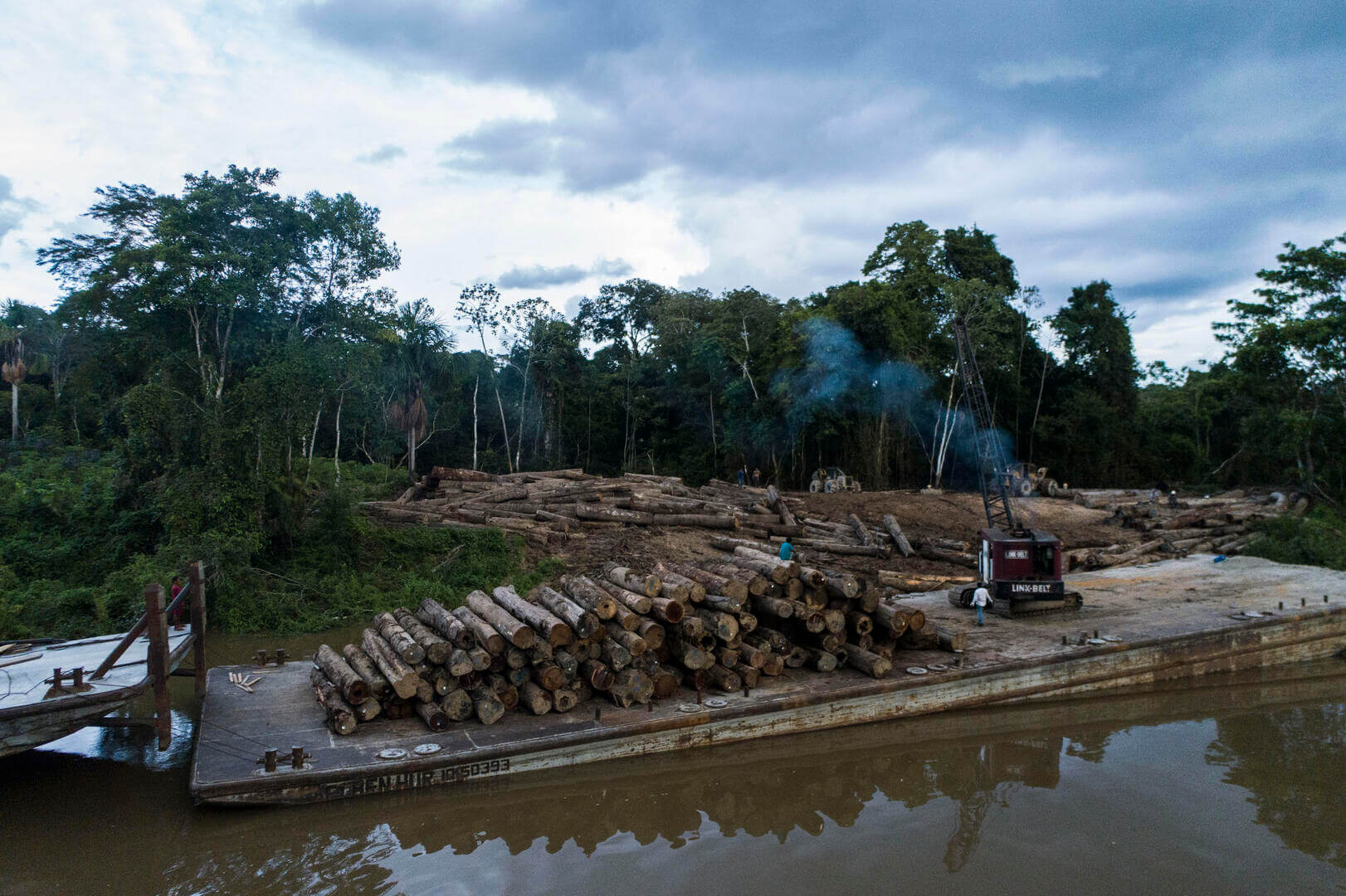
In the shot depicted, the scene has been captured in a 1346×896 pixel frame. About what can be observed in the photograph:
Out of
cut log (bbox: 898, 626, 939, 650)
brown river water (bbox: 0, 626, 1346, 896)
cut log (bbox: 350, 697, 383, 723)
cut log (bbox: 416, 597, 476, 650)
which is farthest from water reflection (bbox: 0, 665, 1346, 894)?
cut log (bbox: 416, 597, 476, 650)

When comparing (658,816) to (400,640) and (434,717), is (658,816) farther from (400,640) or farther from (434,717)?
(400,640)

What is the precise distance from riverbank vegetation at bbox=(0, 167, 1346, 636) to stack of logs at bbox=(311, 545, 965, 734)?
7681 millimetres

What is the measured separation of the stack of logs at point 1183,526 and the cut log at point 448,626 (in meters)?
16.9

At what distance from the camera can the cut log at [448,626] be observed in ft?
26.8

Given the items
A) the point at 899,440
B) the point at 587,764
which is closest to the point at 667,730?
the point at 587,764

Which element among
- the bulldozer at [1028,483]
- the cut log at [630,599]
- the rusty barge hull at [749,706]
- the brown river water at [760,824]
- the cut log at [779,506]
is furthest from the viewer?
the bulldozer at [1028,483]

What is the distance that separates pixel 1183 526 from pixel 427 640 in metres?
25.3

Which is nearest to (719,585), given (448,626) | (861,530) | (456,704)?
(448,626)

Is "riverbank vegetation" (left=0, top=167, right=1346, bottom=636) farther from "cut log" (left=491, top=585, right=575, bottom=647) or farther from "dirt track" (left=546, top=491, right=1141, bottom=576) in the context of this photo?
"cut log" (left=491, top=585, right=575, bottom=647)

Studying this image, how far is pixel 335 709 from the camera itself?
7.65 m

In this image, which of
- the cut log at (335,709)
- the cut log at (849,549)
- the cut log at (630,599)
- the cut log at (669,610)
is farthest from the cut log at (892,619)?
the cut log at (849,549)

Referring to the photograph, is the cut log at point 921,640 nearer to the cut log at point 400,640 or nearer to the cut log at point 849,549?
the cut log at point 400,640

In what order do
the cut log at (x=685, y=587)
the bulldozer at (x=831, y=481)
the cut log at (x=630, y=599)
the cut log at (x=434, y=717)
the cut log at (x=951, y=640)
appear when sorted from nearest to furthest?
the cut log at (x=434, y=717), the cut log at (x=630, y=599), the cut log at (x=685, y=587), the cut log at (x=951, y=640), the bulldozer at (x=831, y=481)

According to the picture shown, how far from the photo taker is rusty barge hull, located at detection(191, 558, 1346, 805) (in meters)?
6.98
